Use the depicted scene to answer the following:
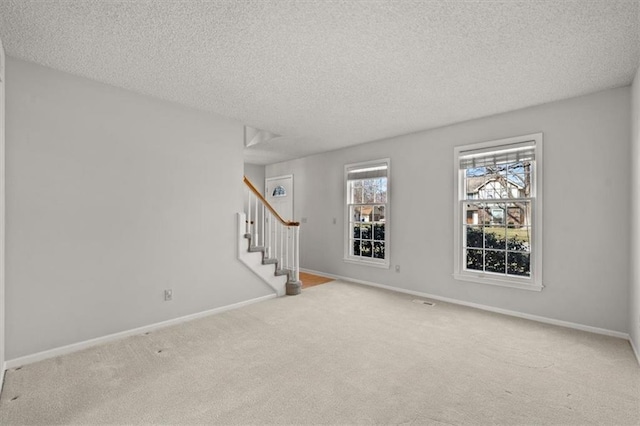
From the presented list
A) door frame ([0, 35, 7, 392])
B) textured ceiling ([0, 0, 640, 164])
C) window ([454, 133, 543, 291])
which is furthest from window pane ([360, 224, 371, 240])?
door frame ([0, 35, 7, 392])

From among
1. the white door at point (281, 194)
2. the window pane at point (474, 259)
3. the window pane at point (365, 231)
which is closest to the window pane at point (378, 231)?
the window pane at point (365, 231)

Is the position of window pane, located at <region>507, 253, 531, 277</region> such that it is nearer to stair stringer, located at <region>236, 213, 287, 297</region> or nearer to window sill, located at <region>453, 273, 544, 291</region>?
window sill, located at <region>453, 273, 544, 291</region>

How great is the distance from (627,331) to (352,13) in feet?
13.2

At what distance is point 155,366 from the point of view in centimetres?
256

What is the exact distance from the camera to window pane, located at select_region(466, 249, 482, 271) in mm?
4369

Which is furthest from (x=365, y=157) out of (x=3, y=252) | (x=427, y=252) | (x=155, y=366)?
(x=3, y=252)

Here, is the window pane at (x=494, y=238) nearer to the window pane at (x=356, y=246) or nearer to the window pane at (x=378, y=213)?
the window pane at (x=378, y=213)

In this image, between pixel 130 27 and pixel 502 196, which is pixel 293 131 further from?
pixel 502 196

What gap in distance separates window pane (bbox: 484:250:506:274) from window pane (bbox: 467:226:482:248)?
0.17 metres

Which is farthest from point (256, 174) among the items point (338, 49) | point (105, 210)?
point (338, 49)

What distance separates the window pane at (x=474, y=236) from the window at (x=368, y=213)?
Result: 1.28m

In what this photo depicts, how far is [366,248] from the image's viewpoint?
5691mm

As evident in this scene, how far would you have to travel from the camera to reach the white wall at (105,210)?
2666 millimetres

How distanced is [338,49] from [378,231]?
11.7ft
